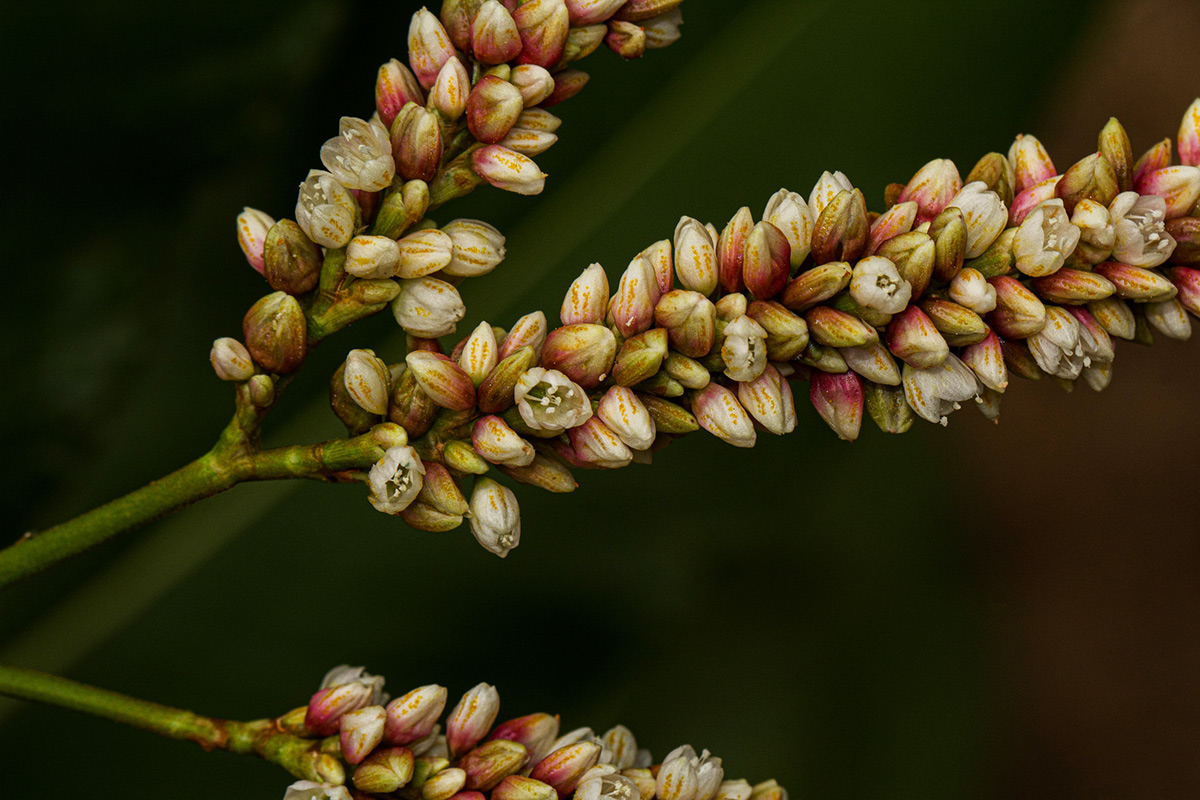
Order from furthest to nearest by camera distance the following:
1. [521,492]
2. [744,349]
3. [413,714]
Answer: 1. [521,492]
2. [413,714]
3. [744,349]

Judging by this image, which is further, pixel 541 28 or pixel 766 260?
pixel 541 28

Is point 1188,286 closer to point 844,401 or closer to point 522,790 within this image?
point 844,401

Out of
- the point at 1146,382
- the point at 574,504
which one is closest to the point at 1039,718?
the point at 1146,382

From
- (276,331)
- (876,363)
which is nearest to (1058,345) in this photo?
(876,363)

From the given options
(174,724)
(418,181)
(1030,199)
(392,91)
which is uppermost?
(392,91)

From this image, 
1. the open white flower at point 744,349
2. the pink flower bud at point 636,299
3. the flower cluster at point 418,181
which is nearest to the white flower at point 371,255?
the flower cluster at point 418,181

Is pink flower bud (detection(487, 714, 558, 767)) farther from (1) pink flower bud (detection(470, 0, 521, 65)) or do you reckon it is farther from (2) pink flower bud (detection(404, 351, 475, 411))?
(1) pink flower bud (detection(470, 0, 521, 65))

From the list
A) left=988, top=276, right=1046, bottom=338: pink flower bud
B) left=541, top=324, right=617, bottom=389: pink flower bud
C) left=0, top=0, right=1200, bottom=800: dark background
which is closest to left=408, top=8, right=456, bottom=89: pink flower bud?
left=541, top=324, right=617, bottom=389: pink flower bud

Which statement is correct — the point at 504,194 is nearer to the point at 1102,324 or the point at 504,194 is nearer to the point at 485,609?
the point at 485,609
